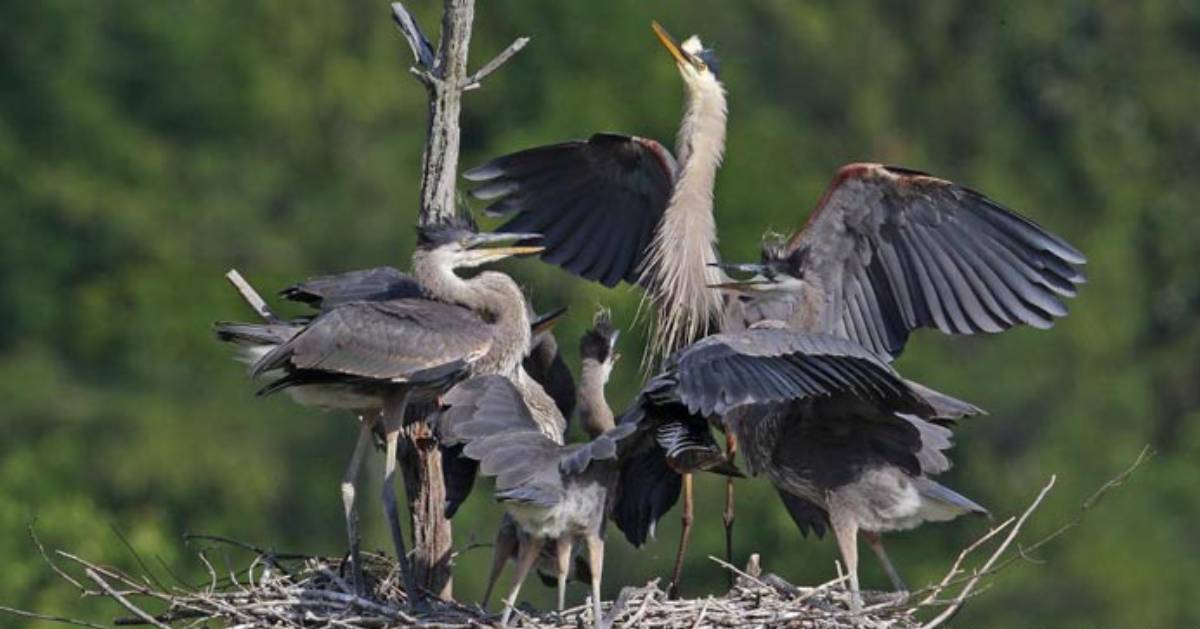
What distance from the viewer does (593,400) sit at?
34.1 feet

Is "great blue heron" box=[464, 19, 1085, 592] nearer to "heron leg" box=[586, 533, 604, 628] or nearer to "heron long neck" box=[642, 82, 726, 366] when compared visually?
"heron long neck" box=[642, 82, 726, 366]

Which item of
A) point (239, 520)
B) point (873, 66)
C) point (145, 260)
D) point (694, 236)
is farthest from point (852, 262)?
point (873, 66)

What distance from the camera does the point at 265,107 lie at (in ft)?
118

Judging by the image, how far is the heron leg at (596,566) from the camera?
926 centimetres

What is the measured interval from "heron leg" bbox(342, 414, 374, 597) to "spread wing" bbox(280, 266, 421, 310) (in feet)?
1.35

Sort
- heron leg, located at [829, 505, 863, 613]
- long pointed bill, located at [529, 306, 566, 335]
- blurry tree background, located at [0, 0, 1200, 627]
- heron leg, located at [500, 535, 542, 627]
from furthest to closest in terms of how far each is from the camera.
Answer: blurry tree background, located at [0, 0, 1200, 627], long pointed bill, located at [529, 306, 566, 335], heron leg, located at [829, 505, 863, 613], heron leg, located at [500, 535, 542, 627]

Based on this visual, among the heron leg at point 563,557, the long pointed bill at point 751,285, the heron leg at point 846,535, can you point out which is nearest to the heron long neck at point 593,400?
the long pointed bill at point 751,285

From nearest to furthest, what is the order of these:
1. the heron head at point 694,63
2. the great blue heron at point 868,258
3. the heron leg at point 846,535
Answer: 1. the heron leg at point 846,535
2. the great blue heron at point 868,258
3. the heron head at point 694,63

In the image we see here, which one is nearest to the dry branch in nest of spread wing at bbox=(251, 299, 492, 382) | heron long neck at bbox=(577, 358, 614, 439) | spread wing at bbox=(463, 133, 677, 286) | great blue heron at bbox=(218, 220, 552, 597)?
great blue heron at bbox=(218, 220, 552, 597)

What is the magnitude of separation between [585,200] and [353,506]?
7.40 ft

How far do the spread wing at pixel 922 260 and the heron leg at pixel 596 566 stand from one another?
5.50ft

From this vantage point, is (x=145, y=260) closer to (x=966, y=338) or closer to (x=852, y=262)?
(x=966, y=338)

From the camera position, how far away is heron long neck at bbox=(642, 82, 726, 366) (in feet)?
36.9

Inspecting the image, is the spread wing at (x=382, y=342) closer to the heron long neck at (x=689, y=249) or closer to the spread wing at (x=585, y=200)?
the heron long neck at (x=689, y=249)
